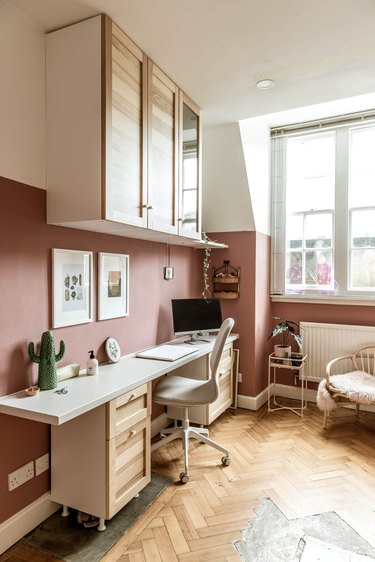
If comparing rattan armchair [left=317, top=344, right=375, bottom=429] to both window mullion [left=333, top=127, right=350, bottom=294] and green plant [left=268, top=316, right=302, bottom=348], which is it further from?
window mullion [left=333, top=127, right=350, bottom=294]

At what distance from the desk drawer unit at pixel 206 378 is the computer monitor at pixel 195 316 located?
0.27m

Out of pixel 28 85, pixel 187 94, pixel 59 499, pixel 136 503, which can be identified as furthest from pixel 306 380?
pixel 28 85

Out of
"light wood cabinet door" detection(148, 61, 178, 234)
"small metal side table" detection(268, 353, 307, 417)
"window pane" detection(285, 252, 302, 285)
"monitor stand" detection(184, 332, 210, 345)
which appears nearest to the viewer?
"light wood cabinet door" detection(148, 61, 178, 234)

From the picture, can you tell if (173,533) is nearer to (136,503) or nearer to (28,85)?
(136,503)

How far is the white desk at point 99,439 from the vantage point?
180 centimetres

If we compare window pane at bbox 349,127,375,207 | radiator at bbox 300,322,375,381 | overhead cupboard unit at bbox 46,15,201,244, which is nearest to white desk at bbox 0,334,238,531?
overhead cupboard unit at bbox 46,15,201,244

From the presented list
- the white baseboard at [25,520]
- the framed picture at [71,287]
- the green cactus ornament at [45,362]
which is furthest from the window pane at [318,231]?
the white baseboard at [25,520]

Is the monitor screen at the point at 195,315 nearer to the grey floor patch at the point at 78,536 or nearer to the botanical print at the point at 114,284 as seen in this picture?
the botanical print at the point at 114,284

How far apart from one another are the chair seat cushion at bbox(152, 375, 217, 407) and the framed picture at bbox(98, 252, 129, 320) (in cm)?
62

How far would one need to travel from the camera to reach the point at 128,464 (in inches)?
80.3

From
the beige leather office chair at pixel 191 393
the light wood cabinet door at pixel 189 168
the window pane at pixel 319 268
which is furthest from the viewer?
the window pane at pixel 319 268

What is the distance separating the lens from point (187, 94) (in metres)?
2.73

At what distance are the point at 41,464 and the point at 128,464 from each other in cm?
48

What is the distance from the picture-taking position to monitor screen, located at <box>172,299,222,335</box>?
3223 mm
